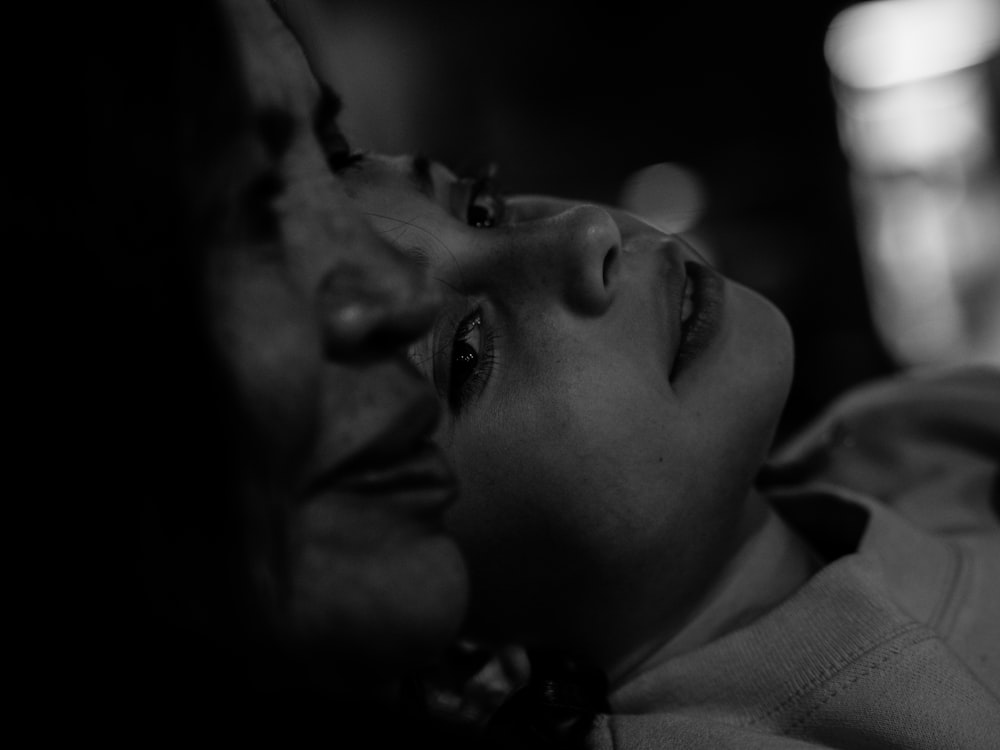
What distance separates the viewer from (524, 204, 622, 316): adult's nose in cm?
60

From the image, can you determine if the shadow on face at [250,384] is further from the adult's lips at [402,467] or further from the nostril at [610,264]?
the nostril at [610,264]

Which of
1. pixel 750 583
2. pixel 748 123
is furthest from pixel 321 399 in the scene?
pixel 748 123

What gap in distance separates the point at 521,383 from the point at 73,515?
13.2 inches

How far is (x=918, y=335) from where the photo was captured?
108 inches

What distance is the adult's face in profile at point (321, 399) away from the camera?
0.37 m

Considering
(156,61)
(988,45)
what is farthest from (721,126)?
(156,61)

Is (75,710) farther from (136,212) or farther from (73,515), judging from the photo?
(136,212)

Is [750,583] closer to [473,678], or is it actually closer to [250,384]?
[473,678]

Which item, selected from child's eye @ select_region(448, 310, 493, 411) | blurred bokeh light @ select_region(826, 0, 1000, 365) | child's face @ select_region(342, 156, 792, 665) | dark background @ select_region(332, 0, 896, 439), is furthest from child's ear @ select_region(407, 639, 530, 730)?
blurred bokeh light @ select_region(826, 0, 1000, 365)

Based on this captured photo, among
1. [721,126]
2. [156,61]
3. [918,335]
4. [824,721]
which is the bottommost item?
[918,335]

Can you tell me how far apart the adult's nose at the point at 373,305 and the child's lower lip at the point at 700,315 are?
10.4 inches

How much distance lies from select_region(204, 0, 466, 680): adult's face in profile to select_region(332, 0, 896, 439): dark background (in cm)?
151

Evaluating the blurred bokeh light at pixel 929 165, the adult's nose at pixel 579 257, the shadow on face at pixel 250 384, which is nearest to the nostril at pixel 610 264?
the adult's nose at pixel 579 257

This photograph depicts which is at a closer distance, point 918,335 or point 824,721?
point 824,721
